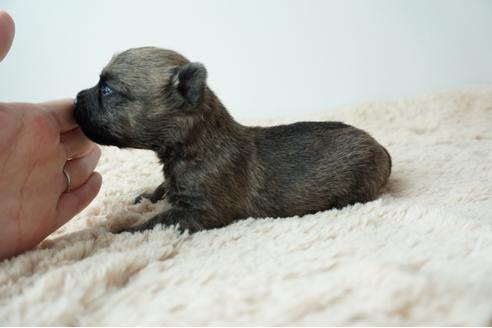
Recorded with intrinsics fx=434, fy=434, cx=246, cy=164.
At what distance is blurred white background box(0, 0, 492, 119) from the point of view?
3.28 metres

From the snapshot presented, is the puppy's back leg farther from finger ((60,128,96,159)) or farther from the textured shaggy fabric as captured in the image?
finger ((60,128,96,159))

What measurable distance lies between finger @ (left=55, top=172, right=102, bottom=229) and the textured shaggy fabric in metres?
0.09

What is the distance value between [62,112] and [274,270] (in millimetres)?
959

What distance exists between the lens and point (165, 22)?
3.45 meters

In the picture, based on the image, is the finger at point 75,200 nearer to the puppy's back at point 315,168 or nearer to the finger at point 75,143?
the finger at point 75,143

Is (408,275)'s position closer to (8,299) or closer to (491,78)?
(8,299)

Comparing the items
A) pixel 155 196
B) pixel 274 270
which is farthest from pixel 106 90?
pixel 274 270

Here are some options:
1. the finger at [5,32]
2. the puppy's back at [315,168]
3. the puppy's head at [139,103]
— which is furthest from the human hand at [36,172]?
the puppy's back at [315,168]

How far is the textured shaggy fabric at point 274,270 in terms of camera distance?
720 millimetres

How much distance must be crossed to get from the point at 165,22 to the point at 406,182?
2.38 metres

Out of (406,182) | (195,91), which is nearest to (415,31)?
(406,182)

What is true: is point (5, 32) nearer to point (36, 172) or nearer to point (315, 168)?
point (36, 172)

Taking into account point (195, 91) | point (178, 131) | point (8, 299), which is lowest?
point (8, 299)

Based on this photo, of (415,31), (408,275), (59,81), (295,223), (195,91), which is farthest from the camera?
(59,81)
